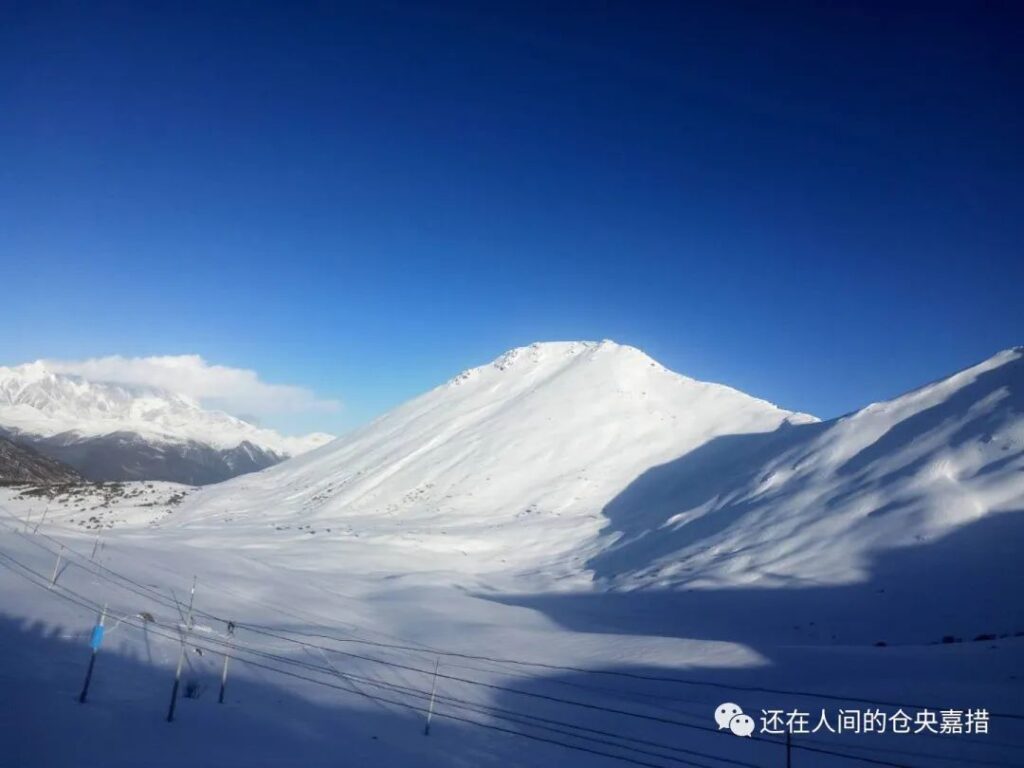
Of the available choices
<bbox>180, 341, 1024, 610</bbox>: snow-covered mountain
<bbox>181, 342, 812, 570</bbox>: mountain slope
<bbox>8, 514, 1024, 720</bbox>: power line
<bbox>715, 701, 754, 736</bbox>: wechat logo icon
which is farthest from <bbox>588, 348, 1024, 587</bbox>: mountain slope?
<bbox>715, 701, 754, 736</bbox>: wechat logo icon

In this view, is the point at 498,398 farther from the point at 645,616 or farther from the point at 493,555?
the point at 645,616

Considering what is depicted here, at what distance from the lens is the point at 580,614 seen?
89.8ft

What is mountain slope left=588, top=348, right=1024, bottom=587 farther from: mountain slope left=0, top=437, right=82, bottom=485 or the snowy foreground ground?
mountain slope left=0, top=437, right=82, bottom=485

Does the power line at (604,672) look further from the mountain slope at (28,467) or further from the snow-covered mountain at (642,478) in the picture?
the mountain slope at (28,467)

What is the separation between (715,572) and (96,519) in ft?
183

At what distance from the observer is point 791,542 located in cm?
2948

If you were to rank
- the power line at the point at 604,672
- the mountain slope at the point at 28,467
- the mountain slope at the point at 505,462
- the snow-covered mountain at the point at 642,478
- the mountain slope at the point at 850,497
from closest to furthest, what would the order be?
1. the power line at the point at 604,672
2. the mountain slope at the point at 850,497
3. the snow-covered mountain at the point at 642,478
4. the mountain slope at the point at 505,462
5. the mountain slope at the point at 28,467

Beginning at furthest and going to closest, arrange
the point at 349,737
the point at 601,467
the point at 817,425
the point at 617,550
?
the point at 601,467, the point at 817,425, the point at 617,550, the point at 349,737

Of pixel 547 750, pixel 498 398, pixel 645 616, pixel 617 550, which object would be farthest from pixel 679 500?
pixel 498 398

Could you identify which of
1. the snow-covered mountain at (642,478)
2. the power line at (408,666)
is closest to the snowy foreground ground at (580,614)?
the power line at (408,666)

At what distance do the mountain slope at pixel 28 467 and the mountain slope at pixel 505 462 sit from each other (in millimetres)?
43937

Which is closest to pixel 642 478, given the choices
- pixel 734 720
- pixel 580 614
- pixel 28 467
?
pixel 580 614

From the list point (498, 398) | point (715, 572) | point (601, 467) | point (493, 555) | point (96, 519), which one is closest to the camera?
point (715, 572)

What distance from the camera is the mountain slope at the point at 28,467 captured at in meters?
91.9
